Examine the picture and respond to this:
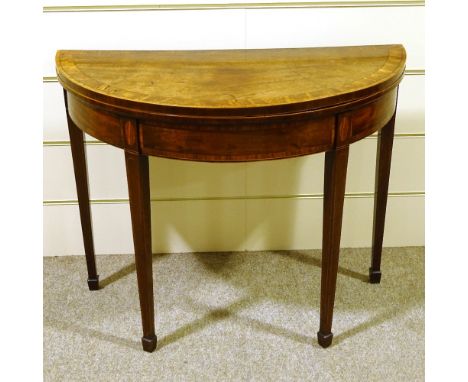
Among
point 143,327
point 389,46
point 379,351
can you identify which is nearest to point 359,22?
point 389,46

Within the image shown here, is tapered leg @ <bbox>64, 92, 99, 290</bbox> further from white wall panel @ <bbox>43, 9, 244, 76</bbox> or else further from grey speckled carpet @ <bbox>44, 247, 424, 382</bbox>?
white wall panel @ <bbox>43, 9, 244, 76</bbox>

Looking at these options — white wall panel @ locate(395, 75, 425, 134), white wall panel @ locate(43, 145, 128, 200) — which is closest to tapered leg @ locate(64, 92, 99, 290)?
white wall panel @ locate(43, 145, 128, 200)

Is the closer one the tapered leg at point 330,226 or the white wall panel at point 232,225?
the tapered leg at point 330,226

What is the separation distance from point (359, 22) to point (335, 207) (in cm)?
59

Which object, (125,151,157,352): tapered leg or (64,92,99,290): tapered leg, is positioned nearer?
(125,151,157,352): tapered leg

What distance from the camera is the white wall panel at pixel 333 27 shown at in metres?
1.69

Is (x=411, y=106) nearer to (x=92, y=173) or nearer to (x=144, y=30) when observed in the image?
(x=144, y=30)

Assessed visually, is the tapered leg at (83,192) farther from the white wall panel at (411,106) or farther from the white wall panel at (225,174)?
the white wall panel at (411,106)

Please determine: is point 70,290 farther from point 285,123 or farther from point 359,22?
point 359,22

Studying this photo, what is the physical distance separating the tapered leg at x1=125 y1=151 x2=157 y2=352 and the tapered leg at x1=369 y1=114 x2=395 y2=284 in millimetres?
656

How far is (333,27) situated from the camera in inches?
67.3

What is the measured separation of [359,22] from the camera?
1706 mm

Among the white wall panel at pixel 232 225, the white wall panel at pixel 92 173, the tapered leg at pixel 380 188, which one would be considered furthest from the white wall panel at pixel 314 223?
the white wall panel at pixel 92 173

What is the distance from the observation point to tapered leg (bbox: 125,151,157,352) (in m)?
1.37
